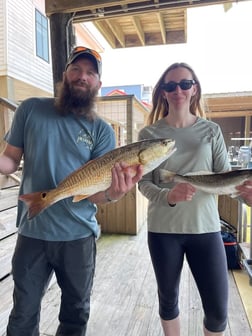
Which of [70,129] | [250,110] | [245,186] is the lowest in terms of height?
[245,186]

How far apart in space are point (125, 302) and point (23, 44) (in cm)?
596

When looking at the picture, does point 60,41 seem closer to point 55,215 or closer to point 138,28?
point 138,28

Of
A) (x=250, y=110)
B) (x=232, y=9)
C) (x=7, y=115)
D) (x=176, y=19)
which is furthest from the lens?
(x=250, y=110)

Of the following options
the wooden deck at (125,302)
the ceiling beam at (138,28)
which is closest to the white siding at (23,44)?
the ceiling beam at (138,28)

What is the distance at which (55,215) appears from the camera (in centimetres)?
119

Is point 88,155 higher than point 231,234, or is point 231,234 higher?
point 88,155

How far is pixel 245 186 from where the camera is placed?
3.40ft

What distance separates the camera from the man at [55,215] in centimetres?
117

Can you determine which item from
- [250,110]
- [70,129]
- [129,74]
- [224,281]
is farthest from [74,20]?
[129,74]

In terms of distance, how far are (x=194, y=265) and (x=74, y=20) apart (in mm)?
2063

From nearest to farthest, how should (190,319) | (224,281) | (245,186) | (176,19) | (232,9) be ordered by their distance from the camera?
(245,186)
(224,281)
(190,319)
(232,9)
(176,19)

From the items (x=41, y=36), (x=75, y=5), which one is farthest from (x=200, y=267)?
(x=41, y=36)

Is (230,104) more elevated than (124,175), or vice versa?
(230,104)

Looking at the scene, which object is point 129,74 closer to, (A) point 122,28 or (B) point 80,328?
(A) point 122,28
